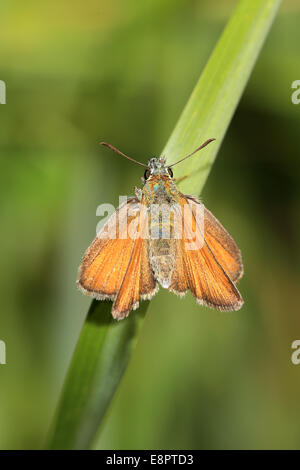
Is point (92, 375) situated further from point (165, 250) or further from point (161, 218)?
point (161, 218)

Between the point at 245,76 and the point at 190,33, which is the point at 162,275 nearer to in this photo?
the point at 245,76

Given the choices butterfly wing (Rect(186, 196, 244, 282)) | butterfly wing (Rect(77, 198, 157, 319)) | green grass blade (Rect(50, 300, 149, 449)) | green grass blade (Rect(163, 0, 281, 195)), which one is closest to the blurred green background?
butterfly wing (Rect(77, 198, 157, 319))

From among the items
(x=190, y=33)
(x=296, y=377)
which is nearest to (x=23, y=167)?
(x=190, y=33)

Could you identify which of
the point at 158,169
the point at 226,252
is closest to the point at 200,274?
the point at 226,252

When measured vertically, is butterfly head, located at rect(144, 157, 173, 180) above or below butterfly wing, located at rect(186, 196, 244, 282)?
above

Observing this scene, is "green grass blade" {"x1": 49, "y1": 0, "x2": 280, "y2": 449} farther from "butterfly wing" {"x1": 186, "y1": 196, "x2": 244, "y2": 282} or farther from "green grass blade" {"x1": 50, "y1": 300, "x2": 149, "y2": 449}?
"butterfly wing" {"x1": 186, "y1": 196, "x2": 244, "y2": 282}

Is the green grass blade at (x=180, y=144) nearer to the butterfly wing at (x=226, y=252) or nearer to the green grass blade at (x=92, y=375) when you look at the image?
the green grass blade at (x=92, y=375)
